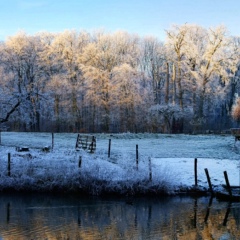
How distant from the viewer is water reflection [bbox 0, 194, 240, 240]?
16625mm

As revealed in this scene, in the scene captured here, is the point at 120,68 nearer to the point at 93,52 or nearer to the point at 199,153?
the point at 93,52

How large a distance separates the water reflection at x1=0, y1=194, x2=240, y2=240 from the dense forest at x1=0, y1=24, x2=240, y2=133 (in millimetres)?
34159

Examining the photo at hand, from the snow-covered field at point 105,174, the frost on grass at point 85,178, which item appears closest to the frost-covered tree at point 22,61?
the snow-covered field at point 105,174

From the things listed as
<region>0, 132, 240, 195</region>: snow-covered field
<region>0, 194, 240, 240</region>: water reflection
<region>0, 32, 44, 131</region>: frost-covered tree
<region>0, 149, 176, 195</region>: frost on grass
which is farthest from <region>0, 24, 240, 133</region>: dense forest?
<region>0, 194, 240, 240</region>: water reflection

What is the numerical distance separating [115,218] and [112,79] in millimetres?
39695

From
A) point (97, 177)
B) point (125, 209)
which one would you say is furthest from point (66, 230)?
point (97, 177)

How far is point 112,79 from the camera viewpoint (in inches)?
2279

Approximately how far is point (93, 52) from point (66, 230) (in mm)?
44714

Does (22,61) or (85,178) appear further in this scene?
(22,61)

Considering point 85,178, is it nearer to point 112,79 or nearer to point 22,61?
point 112,79

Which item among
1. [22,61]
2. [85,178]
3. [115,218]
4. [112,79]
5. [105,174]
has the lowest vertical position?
[115,218]

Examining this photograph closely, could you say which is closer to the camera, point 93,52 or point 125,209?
point 125,209

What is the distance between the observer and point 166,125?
58469mm

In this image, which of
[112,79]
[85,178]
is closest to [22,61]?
[112,79]
